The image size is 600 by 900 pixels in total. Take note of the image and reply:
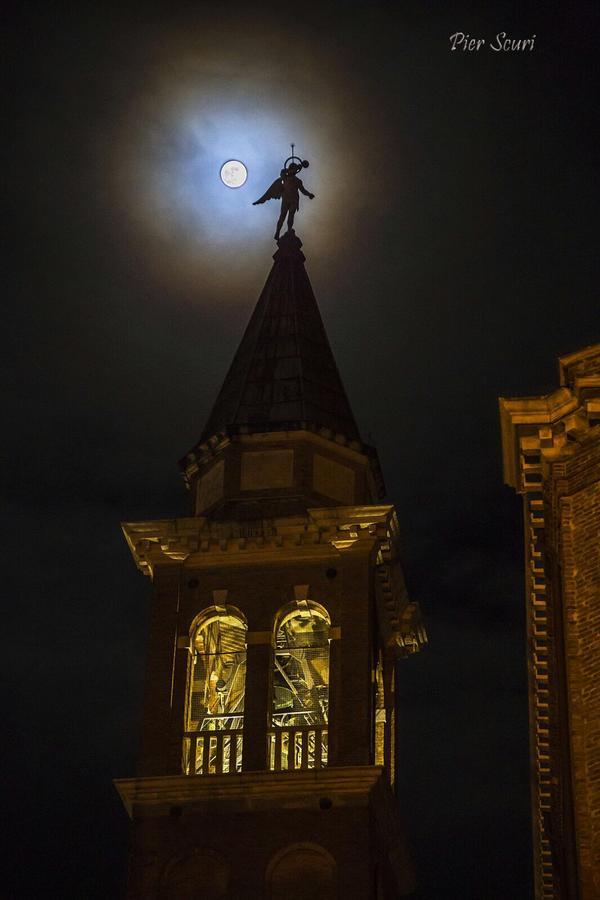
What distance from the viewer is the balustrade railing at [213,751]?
41.4 meters

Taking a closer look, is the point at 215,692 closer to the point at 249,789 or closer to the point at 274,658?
the point at 274,658

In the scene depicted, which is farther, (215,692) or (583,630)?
(215,692)

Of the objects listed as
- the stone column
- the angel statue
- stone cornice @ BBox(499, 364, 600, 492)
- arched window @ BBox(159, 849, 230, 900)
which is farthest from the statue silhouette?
stone cornice @ BBox(499, 364, 600, 492)

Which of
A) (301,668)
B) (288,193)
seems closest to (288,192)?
(288,193)

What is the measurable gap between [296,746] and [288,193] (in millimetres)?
17959

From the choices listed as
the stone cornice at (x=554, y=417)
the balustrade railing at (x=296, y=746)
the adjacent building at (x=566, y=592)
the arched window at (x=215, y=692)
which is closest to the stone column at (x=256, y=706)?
the balustrade railing at (x=296, y=746)

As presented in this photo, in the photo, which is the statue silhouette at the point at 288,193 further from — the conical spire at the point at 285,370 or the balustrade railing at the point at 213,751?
the balustrade railing at the point at 213,751

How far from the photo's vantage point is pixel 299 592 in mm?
43156

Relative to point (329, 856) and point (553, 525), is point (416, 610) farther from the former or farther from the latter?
point (553, 525)

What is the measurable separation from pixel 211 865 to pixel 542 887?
A: 853 centimetres

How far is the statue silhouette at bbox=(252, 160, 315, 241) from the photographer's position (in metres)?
53.1

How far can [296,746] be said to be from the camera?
4156 centimetres

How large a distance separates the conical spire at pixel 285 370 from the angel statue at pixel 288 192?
1.82 feet

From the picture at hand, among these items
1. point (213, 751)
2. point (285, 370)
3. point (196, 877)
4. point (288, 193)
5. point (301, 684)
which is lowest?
point (196, 877)
